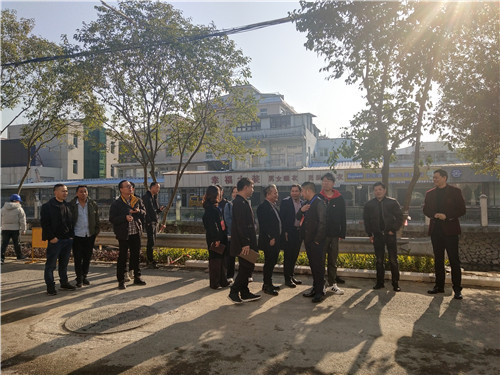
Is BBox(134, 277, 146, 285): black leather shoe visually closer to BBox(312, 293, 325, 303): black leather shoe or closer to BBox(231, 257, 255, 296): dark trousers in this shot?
BBox(231, 257, 255, 296): dark trousers

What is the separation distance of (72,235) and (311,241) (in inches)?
169

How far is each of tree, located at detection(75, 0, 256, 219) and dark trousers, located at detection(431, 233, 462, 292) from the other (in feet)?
24.5

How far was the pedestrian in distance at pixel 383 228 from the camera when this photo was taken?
6.04m

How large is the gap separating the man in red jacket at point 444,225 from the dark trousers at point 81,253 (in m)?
6.07

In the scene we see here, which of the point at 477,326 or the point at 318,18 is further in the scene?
the point at 318,18

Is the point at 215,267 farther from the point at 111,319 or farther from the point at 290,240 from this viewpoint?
the point at 111,319

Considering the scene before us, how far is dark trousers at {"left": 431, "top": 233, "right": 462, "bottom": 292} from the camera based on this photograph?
18.5ft

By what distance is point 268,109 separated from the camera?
40875 millimetres

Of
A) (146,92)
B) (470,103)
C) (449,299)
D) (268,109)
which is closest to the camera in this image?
(449,299)

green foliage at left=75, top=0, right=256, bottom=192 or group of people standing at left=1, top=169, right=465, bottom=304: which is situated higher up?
green foliage at left=75, top=0, right=256, bottom=192

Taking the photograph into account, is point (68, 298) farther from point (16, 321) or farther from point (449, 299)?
point (449, 299)

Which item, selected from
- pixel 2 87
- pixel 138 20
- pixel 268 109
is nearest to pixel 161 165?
pixel 268 109

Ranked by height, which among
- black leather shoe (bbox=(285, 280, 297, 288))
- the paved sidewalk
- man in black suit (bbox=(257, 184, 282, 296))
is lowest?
the paved sidewalk

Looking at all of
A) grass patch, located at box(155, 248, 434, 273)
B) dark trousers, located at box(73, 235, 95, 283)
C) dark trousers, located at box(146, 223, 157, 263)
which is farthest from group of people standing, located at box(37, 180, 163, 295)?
grass patch, located at box(155, 248, 434, 273)
